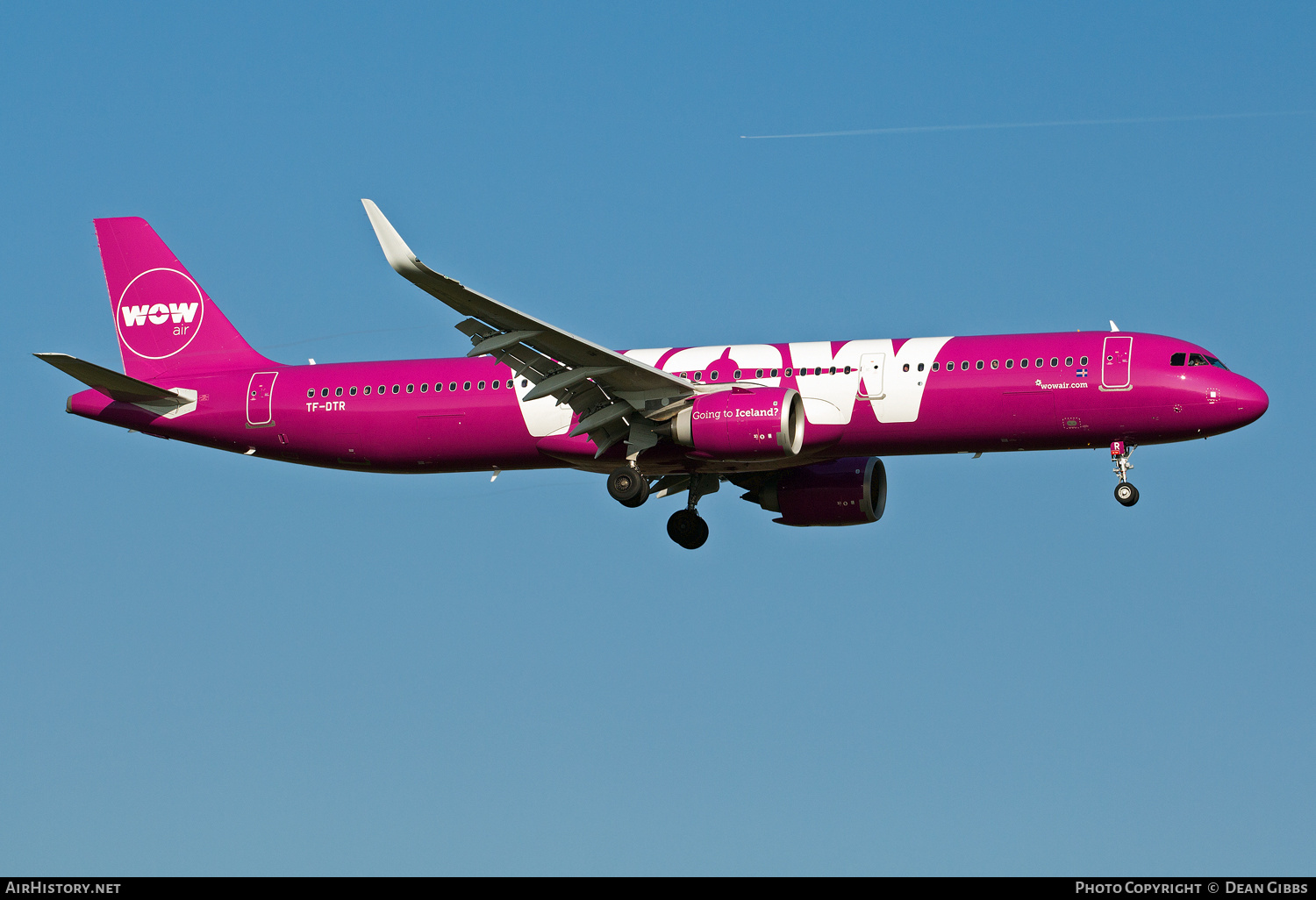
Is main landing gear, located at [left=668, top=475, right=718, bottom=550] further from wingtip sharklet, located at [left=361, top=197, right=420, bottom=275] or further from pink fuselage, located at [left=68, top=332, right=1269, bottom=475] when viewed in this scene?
wingtip sharklet, located at [left=361, top=197, right=420, bottom=275]

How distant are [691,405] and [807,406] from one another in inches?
114

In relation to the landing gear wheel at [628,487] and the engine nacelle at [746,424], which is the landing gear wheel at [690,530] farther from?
the engine nacelle at [746,424]

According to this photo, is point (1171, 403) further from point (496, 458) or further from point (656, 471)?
point (496, 458)

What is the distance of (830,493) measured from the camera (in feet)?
160

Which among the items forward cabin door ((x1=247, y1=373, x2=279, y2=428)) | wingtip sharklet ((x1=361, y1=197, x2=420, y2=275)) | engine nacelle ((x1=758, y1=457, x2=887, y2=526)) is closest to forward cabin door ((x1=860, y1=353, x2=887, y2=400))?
engine nacelle ((x1=758, y1=457, x2=887, y2=526))

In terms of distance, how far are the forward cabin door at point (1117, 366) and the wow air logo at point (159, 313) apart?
1001 inches

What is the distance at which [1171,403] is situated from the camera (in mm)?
42562

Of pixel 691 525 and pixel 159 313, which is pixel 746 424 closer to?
pixel 691 525

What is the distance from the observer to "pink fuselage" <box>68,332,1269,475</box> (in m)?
42.8

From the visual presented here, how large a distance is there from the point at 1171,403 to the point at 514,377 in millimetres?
16531

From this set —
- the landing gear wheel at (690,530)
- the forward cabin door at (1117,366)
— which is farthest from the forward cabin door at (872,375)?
the landing gear wheel at (690,530)

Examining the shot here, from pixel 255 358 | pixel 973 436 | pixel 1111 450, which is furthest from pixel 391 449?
pixel 1111 450

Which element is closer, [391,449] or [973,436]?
[973,436]
